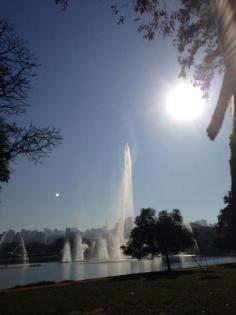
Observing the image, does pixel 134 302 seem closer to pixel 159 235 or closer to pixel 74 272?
pixel 159 235

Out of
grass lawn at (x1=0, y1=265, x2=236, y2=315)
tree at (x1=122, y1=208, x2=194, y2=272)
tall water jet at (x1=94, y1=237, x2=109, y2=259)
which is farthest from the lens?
tall water jet at (x1=94, y1=237, x2=109, y2=259)

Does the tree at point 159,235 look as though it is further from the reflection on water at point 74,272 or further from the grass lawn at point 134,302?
the grass lawn at point 134,302

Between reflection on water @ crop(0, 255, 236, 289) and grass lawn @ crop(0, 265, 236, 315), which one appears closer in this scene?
grass lawn @ crop(0, 265, 236, 315)

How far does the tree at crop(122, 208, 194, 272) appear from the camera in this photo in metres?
43.3

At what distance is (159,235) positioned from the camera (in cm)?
4331

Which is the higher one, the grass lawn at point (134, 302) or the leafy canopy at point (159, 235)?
the leafy canopy at point (159, 235)

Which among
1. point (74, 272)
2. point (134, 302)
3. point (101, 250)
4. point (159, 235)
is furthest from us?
point (101, 250)

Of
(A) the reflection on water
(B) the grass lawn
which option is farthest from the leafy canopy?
(B) the grass lawn

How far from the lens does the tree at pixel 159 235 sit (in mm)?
43344

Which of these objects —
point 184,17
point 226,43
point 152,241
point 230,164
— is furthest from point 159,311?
point 152,241

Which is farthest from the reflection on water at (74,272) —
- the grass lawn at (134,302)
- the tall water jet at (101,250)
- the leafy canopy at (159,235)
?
the tall water jet at (101,250)

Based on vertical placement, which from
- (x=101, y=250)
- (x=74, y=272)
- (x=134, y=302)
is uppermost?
(x=101, y=250)

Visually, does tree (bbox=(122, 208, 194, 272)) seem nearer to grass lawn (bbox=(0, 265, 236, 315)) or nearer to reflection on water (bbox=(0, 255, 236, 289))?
reflection on water (bbox=(0, 255, 236, 289))

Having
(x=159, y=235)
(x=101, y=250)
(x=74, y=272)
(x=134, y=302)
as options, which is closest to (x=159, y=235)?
(x=159, y=235)
